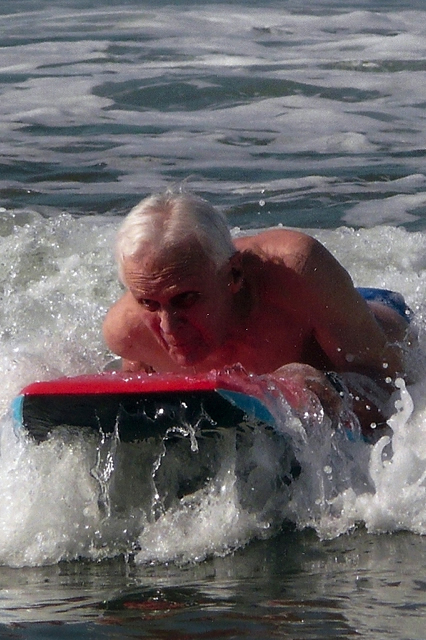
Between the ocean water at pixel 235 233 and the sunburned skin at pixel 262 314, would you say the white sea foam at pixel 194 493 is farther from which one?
the sunburned skin at pixel 262 314

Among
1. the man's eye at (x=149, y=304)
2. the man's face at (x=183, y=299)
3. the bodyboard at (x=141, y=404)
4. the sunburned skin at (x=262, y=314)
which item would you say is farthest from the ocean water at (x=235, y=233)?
the man's eye at (x=149, y=304)

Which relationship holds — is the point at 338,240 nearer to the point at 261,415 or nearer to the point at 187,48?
the point at 261,415

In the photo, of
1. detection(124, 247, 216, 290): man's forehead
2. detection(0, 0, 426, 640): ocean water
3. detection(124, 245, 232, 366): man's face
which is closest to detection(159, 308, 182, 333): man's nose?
detection(124, 245, 232, 366): man's face

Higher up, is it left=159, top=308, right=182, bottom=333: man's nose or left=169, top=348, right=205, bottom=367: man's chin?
left=159, top=308, right=182, bottom=333: man's nose

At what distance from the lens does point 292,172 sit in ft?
34.2

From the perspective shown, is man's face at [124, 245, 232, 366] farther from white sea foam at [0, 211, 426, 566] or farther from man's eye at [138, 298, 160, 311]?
white sea foam at [0, 211, 426, 566]

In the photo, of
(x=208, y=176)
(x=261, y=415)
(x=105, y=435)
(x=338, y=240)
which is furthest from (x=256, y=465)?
(x=208, y=176)

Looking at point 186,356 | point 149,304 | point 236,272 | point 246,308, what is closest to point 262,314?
point 246,308

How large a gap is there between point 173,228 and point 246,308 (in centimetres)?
51

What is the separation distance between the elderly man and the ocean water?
0.64 ft

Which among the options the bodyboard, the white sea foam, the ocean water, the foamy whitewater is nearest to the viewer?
the ocean water

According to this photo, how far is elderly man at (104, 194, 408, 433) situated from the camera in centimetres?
389

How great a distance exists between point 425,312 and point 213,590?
2.98 metres

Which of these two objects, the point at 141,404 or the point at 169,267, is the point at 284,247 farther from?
the point at 141,404
